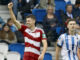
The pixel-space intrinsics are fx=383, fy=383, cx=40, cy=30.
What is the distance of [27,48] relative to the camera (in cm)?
775

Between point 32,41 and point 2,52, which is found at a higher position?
point 32,41

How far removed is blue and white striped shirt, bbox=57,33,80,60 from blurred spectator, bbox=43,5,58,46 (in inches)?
119

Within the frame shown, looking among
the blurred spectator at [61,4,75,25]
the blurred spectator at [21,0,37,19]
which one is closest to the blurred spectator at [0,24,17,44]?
the blurred spectator at [21,0,37,19]

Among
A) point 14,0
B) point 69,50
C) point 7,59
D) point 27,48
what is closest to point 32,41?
point 27,48

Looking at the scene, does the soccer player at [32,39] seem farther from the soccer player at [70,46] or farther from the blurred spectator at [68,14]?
the blurred spectator at [68,14]

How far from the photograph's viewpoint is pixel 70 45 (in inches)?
309

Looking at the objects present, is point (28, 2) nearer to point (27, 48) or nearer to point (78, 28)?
point (78, 28)

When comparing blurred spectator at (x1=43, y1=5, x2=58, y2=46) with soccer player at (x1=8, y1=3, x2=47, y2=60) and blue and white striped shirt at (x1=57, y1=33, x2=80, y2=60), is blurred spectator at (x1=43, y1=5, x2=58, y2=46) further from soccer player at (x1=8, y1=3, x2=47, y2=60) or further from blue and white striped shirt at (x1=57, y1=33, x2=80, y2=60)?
soccer player at (x1=8, y1=3, x2=47, y2=60)

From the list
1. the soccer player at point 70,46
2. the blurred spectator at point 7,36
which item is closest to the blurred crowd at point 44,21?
the blurred spectator at point 7,36

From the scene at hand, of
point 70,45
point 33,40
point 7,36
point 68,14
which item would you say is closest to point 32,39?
point 33,40

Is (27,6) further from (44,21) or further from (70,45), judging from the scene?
(70,45)

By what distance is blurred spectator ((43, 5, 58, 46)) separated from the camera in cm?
1099

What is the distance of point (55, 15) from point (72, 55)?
4.01m

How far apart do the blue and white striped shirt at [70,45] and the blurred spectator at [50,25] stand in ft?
9.91
